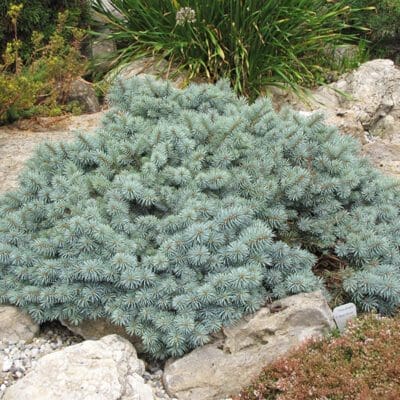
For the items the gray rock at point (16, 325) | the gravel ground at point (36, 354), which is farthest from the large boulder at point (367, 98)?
the gray rock at point (16, 325)

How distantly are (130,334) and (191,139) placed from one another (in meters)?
1.22

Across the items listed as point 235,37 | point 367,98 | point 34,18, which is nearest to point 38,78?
point 34,18

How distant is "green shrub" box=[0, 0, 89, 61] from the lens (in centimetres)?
605

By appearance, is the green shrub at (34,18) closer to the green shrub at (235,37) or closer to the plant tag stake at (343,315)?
the green shrub at (235,37)

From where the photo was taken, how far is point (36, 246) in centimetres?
344

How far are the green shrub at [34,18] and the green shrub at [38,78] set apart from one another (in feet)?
0.55

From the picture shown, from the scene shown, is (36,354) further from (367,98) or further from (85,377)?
(367,98)

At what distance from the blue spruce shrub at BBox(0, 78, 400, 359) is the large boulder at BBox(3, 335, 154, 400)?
191mm

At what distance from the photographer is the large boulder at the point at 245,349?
3080mm

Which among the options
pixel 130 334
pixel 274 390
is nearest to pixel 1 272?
pixel 130 334

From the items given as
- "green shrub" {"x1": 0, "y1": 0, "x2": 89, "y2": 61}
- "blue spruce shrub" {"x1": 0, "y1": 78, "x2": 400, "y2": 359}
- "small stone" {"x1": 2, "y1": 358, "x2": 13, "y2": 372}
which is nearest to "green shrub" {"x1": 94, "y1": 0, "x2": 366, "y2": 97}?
"green shrub" {"x1": 0, "y1": 0, "x2": 89, "y2": 61}

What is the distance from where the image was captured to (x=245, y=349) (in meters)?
3.16

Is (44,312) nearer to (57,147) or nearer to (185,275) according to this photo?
(185,275)

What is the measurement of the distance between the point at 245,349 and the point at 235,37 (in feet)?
12.2
